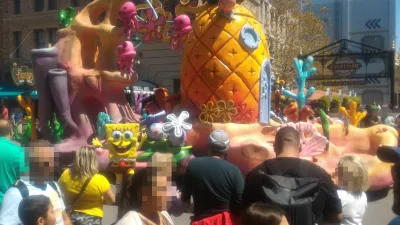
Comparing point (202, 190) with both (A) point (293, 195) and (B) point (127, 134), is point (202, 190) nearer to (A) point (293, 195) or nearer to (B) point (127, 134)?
(A) point (293, 195)

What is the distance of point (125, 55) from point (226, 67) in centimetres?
230

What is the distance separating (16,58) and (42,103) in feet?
75.9

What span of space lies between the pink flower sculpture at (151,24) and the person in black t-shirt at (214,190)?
274 inches

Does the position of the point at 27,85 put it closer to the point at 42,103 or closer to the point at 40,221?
the point at 42,103

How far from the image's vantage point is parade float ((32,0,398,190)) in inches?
351

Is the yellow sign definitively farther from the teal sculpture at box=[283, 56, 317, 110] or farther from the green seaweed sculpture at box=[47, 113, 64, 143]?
the teal sculpture at box=[283, 56, 317, 110]

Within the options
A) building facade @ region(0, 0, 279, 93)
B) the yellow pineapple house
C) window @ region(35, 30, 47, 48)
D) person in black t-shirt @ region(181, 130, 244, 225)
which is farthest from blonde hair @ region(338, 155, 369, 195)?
window @ region(35, 30, 47, 48)

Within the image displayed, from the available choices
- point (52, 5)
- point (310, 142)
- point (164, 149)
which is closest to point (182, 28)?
point (164, 149)

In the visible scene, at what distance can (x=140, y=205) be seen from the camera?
290 cm

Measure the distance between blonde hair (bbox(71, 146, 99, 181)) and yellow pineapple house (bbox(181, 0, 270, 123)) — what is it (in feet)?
17.2

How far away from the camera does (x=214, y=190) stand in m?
4.11

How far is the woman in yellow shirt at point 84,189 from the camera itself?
14.0 feet

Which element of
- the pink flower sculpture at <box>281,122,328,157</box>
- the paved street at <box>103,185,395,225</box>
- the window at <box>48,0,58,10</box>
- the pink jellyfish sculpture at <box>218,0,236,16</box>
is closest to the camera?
the paved street at <box>103,185,395,225</box>

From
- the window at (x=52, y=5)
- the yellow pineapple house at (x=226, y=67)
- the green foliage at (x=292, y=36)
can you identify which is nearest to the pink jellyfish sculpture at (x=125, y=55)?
the yellow pineapple house at (x=226, y=67)
